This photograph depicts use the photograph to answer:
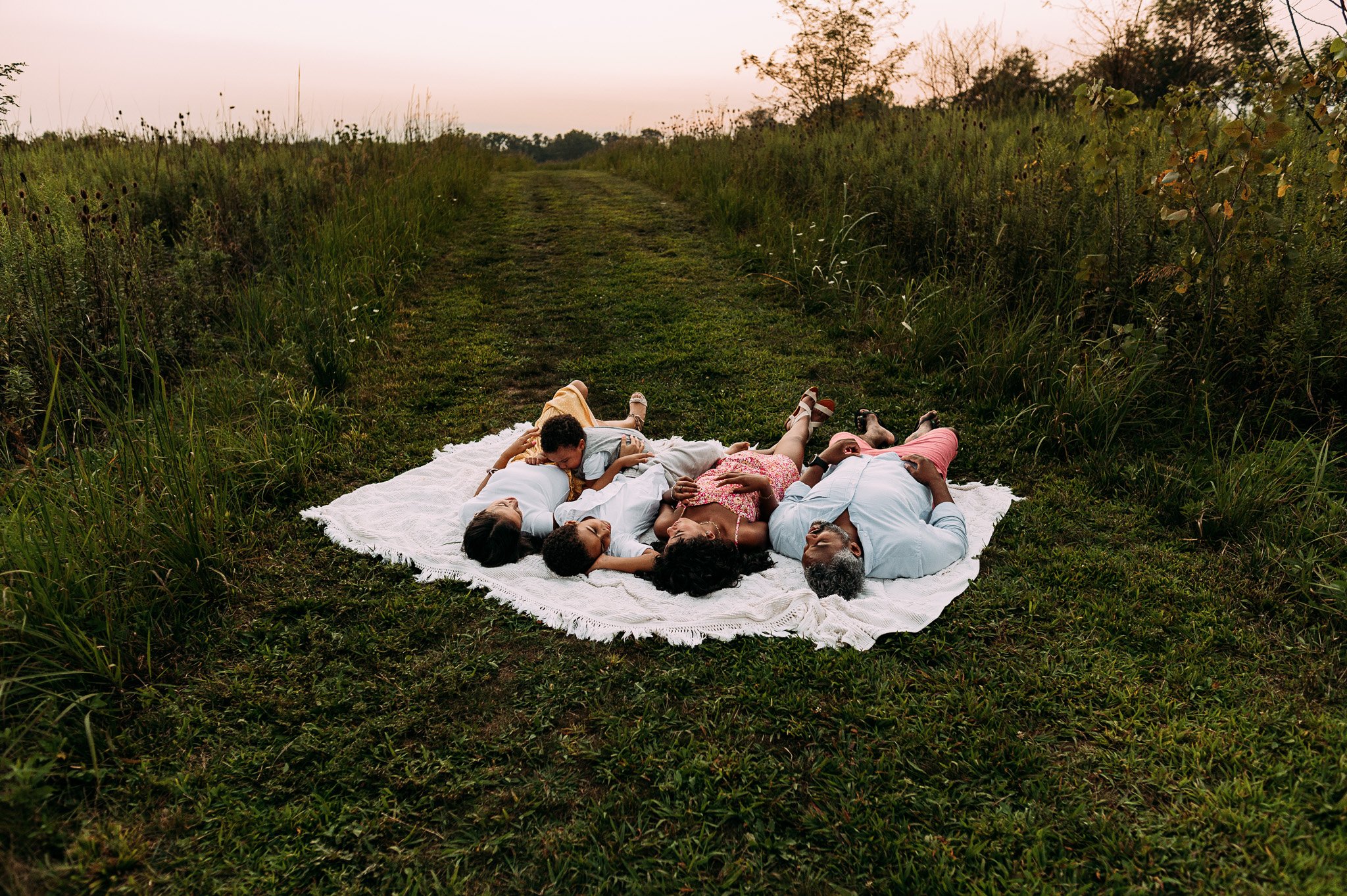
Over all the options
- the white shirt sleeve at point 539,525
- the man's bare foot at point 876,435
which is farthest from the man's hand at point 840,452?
the white shirt sleeve at point 539,525

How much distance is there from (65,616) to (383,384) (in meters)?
3.58

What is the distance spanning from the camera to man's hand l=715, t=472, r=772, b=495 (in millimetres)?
4242

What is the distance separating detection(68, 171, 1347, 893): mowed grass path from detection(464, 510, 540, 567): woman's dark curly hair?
0.80ft

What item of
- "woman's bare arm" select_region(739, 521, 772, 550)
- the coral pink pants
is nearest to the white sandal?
the coral pink pants

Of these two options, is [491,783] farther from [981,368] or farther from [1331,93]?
[1331,93]

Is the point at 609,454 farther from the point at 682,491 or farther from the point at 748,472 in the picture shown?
the point at 748,472

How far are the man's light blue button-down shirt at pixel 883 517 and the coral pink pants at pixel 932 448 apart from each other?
0.61 feet

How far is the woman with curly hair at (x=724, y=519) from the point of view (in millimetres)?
3746

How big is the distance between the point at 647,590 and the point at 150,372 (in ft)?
15.1

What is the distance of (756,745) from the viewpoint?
2.80 m

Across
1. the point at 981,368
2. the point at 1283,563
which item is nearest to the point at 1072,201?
the point at 981,368

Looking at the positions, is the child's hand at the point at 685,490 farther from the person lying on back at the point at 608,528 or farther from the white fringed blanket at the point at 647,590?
the white fringed blanket at the point at 647,590

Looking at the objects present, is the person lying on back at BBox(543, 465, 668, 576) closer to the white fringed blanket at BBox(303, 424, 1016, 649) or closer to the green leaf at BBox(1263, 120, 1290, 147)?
the white fringed blanket at BBox(303, 424, 1016, 649)

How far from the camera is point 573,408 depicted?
17.3 ft
